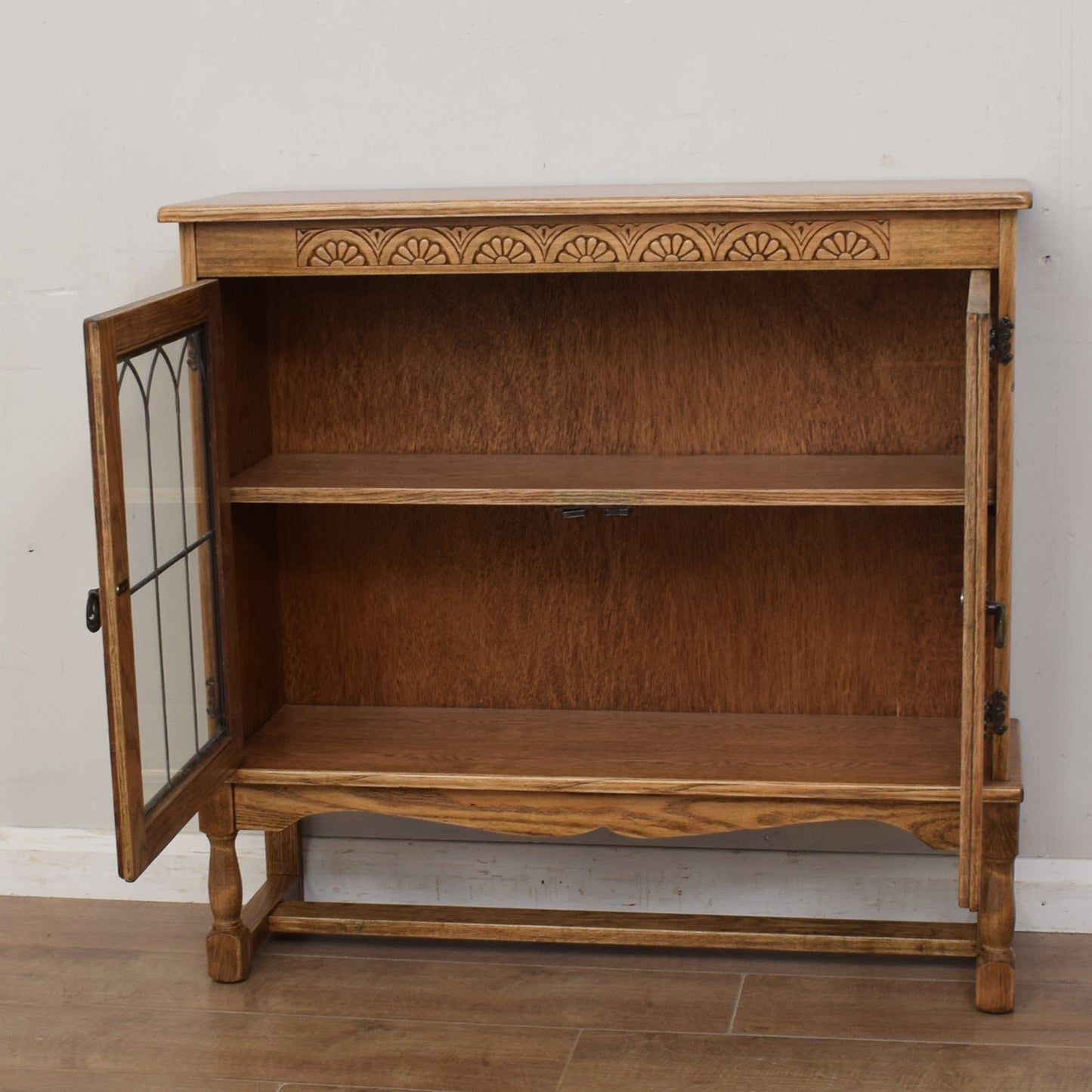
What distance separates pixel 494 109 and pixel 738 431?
2.47ft

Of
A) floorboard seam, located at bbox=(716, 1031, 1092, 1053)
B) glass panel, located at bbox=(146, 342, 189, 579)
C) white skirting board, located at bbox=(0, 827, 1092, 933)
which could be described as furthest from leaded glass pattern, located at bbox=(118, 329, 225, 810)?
floorboard seam, located at bbox=(716, 1031, 1092, 1053)

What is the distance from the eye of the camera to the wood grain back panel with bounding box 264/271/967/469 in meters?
2.88

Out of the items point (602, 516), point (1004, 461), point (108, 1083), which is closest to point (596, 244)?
point (602, 516)

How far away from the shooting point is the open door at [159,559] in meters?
2.34

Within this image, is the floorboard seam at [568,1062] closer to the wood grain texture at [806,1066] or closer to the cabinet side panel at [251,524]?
the wood grain texture at [806,1066]

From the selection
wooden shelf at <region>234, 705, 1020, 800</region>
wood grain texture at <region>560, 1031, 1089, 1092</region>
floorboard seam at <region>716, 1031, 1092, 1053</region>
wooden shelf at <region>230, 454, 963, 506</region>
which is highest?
wooden shelf at <region>230, 454, 963, 506</region>

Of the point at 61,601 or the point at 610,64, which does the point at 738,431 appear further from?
the point at 61,601

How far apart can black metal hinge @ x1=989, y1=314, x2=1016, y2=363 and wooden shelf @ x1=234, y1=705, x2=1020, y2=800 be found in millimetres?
723

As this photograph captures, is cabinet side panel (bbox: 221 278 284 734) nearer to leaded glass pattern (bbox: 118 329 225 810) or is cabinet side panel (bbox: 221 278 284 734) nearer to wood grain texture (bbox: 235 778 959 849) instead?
leaded glass pattern (bbox: 118 329 225 810)

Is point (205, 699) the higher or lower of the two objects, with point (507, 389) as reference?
lower

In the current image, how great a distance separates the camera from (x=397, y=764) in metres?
2.82

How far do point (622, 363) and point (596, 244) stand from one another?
0.42 m

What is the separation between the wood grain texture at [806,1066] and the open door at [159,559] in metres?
0.82

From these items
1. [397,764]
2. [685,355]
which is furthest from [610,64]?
[397,764]
